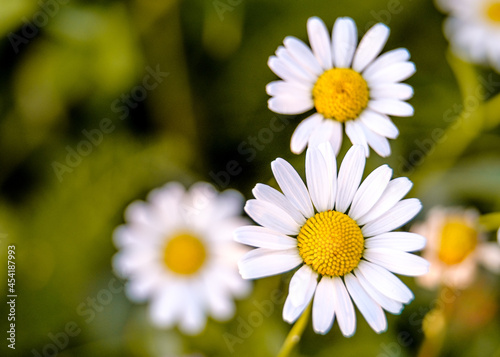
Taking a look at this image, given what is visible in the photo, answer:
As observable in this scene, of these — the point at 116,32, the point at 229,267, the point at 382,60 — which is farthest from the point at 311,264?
the point at 116,32

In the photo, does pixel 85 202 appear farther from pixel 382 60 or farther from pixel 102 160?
pixel 382 60

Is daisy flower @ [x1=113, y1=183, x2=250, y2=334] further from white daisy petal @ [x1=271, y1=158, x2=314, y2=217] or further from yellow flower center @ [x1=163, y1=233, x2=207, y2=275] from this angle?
white daisy petal @ [x1=271, y1=158, x2=314, y2=217]

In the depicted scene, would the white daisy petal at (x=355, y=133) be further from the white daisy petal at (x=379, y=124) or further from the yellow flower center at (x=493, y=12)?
the yellow flower center at (x=493, y=12)

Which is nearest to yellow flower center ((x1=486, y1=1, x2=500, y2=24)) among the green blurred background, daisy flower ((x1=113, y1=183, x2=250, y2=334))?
the green blurred background

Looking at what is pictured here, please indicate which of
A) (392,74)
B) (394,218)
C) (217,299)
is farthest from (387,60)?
(217,299)

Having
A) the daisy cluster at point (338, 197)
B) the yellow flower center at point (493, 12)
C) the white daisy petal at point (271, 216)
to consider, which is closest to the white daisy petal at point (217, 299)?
the daisy cluster at point (338, 197)

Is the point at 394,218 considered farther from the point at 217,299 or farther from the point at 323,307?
the point at 217,299
